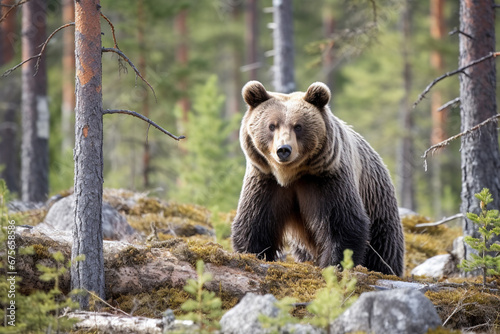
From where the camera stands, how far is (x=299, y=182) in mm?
5781

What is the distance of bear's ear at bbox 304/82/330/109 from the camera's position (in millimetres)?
5738

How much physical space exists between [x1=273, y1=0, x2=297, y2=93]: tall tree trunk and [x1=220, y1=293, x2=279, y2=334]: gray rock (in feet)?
24.6

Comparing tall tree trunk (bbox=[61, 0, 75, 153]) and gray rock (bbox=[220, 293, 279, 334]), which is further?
tall tree trunk (bbox=[61, 0, 75, 153])

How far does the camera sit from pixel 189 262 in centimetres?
479

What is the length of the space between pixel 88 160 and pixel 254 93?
2118mm

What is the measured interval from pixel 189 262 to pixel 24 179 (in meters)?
7.24

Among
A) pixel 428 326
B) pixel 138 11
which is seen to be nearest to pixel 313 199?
pixel 428 326

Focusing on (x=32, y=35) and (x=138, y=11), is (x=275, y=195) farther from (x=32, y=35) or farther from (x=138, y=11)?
(x=138, y=11)

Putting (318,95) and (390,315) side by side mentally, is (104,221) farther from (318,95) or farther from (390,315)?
(390,315)

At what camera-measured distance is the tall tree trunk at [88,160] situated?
4.33 m

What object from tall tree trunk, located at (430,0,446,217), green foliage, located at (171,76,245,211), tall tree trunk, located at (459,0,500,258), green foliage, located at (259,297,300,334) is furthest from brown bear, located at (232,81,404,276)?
tall tree trunk, located at (430,0,446,217)

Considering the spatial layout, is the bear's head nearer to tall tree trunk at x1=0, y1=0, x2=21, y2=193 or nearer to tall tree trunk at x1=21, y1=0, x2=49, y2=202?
tall tree trunk at x1=21, y1=0, x2=49, y2=202

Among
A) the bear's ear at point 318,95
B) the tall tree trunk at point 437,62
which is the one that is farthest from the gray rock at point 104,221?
the tall tree trunk at point 437,62

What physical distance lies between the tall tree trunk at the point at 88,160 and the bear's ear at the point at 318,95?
222 centimetres
